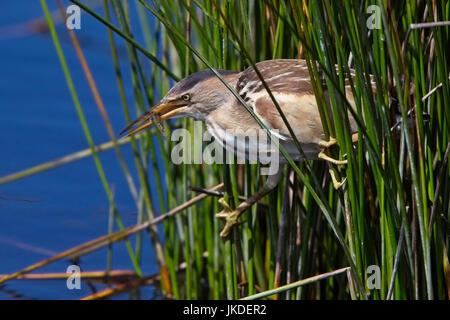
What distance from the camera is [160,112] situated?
2.38 metres

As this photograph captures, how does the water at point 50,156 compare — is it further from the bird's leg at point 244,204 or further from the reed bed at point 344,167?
the bird's leg at point 244,204

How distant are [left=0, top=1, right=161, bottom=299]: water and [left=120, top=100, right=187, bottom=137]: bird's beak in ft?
3.66

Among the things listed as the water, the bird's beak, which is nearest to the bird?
the bird's beak

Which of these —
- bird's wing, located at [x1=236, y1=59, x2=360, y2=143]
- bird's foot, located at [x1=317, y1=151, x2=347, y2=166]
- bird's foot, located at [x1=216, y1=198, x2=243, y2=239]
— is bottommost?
bird's foot, located at [x1=216, y1=198, x2=243, y2=239]

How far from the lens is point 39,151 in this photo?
4.29m

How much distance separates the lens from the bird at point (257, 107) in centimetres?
221

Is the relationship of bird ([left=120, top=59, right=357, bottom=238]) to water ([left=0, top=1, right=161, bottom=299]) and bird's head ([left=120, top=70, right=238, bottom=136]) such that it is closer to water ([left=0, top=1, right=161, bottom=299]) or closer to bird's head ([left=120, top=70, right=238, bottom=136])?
bird's head ([left=120, top=70, right=238, bottom=136])

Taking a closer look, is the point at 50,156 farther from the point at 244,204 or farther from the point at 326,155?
the point at 326,155

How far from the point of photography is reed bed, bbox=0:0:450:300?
1941 mm

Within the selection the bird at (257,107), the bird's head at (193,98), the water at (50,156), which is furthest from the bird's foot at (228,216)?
the water at (50,156)

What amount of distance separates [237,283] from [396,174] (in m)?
0.87

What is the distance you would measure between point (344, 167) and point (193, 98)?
1.55 feet

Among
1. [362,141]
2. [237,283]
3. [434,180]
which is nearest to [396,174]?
[362,141]

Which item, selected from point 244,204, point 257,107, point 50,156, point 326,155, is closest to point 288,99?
point 257,107
